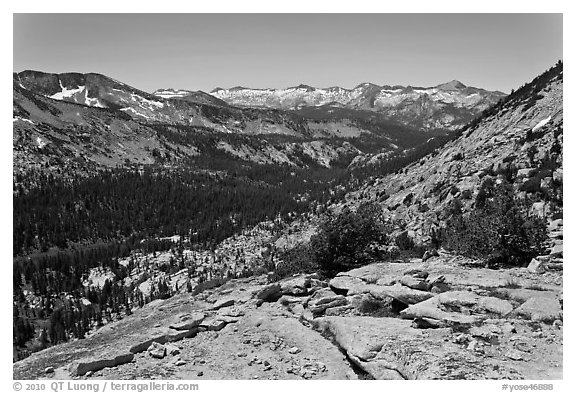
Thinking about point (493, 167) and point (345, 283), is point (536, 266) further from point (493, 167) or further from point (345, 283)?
point (493, 167)

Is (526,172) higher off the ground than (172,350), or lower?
higher

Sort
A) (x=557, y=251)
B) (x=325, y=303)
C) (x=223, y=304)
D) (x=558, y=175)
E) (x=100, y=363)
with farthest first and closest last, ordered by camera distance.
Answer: (x=558, y=175)
(x=223, y=304)
(x=557, y=251)
(x=325, y=303)
(x=100, y=363)

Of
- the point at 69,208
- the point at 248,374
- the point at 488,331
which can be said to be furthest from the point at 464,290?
the point at 69,208

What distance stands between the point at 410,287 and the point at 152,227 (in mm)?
106294

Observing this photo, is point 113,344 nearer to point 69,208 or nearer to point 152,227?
point 152,227

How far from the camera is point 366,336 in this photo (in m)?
13.5

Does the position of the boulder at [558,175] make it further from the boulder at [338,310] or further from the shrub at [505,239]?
the boulder at [338,310]

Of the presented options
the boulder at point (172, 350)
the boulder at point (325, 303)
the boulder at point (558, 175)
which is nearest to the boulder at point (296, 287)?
the boulder at point (325, 303)

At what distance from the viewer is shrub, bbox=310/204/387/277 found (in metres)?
26.2

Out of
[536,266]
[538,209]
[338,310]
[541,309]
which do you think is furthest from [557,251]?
[338,310]

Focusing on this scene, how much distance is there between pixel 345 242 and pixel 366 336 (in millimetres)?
13309

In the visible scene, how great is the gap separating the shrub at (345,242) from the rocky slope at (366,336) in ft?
17.5

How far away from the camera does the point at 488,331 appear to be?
12.8 metres

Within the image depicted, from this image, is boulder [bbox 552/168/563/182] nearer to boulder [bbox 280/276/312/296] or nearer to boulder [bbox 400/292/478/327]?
boulder [bbox 400/292/478/327]
